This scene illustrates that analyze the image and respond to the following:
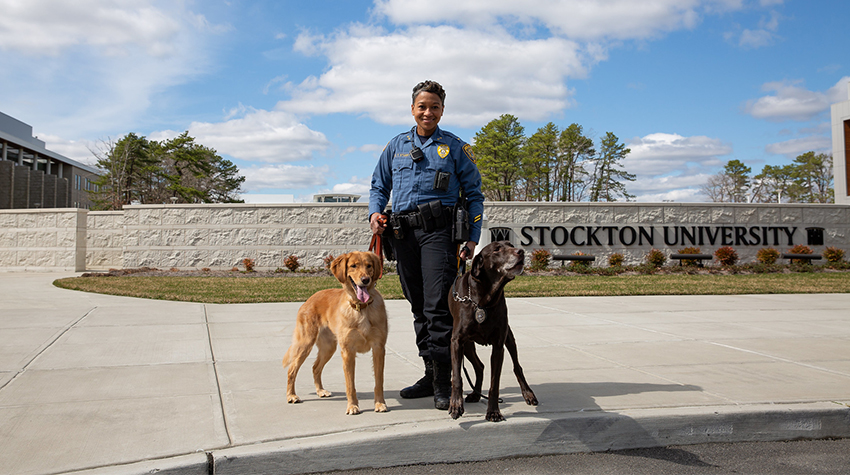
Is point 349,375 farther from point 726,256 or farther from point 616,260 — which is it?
point 726,256

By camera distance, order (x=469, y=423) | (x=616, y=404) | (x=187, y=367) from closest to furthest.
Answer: (x=469, y=423) < (x=616, y=404) < (x=187, y=367)

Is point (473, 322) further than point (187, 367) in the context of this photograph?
No

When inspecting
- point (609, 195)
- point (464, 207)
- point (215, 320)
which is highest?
point (609, 195)

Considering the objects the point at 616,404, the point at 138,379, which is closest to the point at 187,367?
the point at 138,379

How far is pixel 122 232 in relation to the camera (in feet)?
64.2

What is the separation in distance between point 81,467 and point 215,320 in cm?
523

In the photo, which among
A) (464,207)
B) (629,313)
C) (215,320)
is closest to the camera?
(464,207)

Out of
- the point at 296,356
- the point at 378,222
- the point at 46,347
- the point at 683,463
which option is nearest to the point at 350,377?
the point at 296,356

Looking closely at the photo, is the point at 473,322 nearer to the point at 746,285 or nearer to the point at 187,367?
the point at 187,367

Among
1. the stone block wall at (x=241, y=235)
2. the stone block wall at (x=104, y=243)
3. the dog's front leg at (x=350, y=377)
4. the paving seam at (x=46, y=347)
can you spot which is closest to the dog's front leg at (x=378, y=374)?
the dog's front leg at (x=350, y=377)

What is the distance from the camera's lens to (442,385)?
3.93 metres

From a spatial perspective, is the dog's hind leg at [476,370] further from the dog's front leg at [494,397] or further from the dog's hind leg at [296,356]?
the dog's hind leg at [296,356]

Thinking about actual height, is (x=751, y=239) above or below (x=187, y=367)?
above

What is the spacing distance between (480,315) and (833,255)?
20.5 meters
